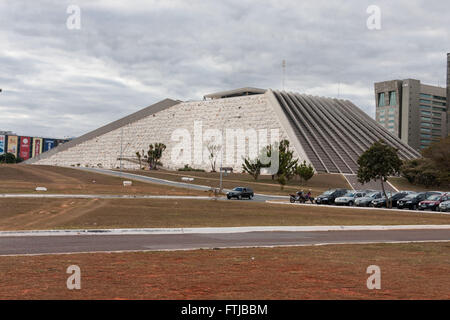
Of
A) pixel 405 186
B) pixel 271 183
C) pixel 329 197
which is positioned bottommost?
pixel 329 197

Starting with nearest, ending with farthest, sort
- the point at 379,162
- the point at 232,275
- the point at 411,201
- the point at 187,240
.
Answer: the point at 232,275, the point at 187,240, the point at 411,201, the point at 379,162

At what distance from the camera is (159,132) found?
132 m

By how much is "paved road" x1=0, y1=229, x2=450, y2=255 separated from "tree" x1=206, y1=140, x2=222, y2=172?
3323 inches

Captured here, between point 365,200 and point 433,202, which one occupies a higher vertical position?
point 433,202

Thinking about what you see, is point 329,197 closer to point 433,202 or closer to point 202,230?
point 433,202

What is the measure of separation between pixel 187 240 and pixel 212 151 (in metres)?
94.1

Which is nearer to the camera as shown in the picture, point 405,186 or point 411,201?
point 411,201

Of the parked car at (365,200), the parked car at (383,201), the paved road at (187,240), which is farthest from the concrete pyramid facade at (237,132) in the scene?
the paved road at (187,240)

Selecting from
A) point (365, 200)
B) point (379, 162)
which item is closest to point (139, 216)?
point (365, 200)

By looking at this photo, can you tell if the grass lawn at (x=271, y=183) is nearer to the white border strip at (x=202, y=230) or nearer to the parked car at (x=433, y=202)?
the parked car at (x=433, y=202)

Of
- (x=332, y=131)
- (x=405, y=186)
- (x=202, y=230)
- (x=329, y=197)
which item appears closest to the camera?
(x=202, y=230)

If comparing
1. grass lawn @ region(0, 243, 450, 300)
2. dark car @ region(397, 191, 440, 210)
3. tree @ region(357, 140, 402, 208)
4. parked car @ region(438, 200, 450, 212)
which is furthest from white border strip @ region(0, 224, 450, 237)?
tree @ region(357, 140, 402, 208)

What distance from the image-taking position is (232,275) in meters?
10.4
